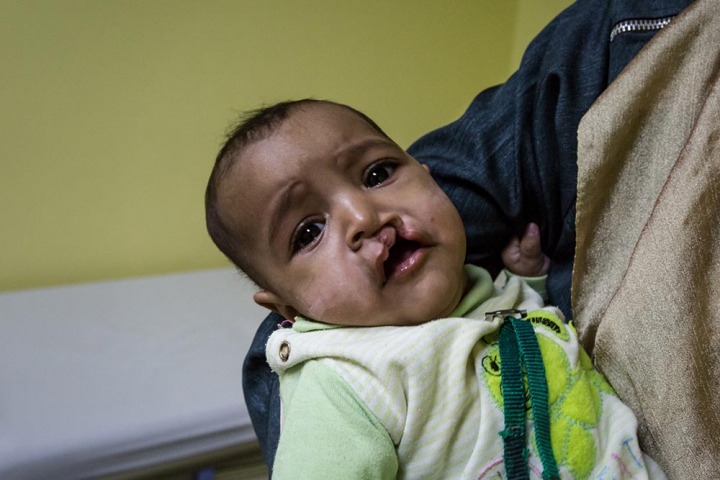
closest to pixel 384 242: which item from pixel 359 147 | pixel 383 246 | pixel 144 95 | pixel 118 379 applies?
pixel 383 246

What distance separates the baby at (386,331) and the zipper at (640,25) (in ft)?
0.75

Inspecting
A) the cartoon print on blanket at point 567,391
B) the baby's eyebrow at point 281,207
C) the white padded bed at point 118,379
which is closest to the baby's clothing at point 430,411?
the cartoon print on blanket at point 567,391

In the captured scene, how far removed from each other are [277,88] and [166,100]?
0.93ft

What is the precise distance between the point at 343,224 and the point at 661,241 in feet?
0.84

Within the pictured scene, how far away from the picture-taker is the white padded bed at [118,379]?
91 centimetres

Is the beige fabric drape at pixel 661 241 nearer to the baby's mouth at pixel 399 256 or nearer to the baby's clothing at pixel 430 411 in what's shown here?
the baby's clothing at pixel 430 411

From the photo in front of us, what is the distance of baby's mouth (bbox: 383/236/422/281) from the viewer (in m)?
0.52

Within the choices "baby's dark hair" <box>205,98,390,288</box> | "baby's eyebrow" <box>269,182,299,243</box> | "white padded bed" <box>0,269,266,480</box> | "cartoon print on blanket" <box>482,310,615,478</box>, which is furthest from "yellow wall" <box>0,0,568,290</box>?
"cartoon print on blanket" <box>482,310,615,478</box>

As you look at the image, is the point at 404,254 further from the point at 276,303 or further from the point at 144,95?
the point at 144,95

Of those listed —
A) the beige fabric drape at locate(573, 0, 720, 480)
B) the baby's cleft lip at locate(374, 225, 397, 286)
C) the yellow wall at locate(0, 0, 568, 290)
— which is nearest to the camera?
the beige fabric drape at locate(573, 0, 720, 480)

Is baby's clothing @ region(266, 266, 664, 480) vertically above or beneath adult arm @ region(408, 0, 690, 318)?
beneath

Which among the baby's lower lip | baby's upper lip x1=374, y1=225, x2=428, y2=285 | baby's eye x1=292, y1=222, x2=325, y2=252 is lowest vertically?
the baby's lower lip

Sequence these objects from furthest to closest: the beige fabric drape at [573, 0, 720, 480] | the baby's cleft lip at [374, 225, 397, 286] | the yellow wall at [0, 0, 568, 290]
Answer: the yellow wall at [0, 0, 568, 290], the baby's cleft lip at [374, 225, 397, 286], the beige fabric drape at [573, 0, 720, 480]

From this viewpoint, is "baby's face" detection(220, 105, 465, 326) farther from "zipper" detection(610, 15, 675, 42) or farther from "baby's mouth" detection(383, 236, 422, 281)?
"zipper" detection(610, 15, 675, 42)
